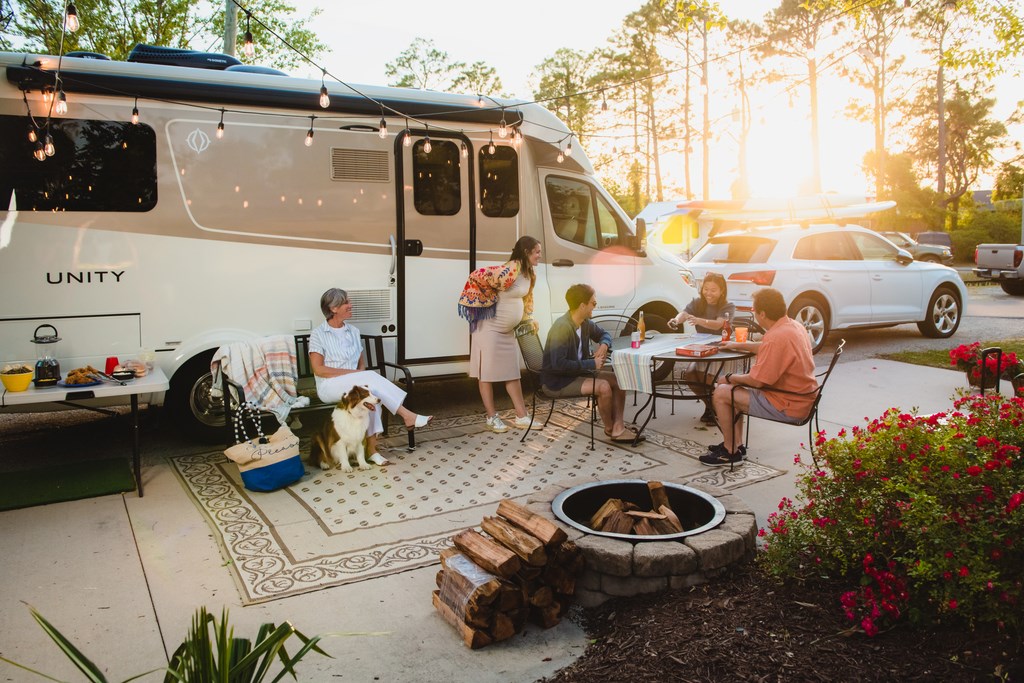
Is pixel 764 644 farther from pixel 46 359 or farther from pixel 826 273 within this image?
pixel 826 273

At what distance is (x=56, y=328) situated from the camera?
559 cm

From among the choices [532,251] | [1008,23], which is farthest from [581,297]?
[1008,23]

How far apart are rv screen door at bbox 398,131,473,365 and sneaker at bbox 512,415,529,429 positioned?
0.81 meters

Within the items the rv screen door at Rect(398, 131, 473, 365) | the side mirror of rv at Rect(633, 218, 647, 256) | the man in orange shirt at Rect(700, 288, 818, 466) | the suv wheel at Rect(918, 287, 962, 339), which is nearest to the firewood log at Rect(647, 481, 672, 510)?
the man in orange shirt at Rect(700, 288, 818, 466)

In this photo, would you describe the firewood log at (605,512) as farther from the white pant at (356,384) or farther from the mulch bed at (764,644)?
the white pant at (356,384)

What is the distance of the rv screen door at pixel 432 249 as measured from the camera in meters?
6.86

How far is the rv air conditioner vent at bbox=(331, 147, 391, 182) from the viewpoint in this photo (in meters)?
6.55

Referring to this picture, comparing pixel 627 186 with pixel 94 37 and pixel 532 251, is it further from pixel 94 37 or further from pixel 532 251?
pixel 532 251

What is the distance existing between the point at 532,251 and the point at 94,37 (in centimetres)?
1445

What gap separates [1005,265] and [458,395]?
590 inches

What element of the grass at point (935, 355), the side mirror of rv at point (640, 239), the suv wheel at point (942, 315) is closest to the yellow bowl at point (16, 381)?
the side mirror of rv at point (640, 239)

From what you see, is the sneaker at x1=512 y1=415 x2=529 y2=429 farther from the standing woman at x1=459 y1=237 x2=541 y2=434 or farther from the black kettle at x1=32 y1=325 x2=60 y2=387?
the black kettle at x1=32 y1=325 x2=60 y2=387

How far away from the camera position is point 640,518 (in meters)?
3.83

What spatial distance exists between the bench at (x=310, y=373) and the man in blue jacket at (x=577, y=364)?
1.23 meters
